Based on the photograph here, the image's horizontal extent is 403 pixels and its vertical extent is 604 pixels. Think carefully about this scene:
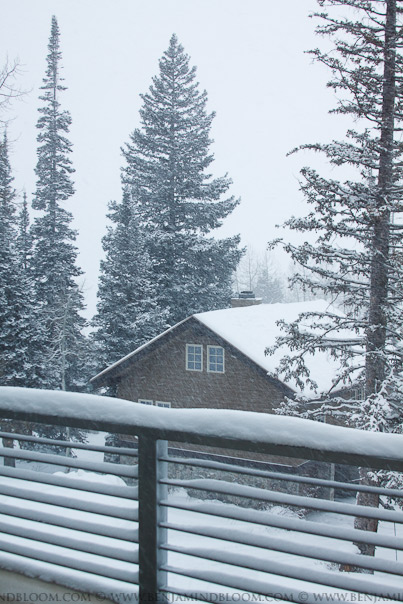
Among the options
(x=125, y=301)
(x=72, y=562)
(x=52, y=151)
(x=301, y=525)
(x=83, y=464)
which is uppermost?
(x=52, y=151)

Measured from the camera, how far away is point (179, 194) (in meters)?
30.8

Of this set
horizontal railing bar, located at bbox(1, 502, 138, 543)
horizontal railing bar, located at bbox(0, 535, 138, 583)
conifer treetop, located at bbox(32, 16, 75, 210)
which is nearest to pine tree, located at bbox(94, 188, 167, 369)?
conifer treetop, located at bbox(32, 16, 75, 210)

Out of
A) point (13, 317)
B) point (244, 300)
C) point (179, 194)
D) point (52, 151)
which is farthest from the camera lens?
point (179, 194)

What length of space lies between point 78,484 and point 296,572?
1009mm

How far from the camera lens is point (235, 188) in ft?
562

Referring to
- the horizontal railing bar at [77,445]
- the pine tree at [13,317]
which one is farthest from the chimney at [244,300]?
the horizontal railing bar at [77,445]

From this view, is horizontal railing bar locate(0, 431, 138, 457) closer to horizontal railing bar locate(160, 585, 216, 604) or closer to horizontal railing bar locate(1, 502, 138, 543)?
horizontal railing bar locate(1, 502, 138, 543)

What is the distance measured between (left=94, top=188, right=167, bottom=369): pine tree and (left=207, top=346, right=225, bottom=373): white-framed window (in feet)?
19.9

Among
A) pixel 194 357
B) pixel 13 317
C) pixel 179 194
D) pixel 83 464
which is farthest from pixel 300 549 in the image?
pixel 179 194

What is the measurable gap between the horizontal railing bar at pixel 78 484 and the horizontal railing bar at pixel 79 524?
135 millimetres

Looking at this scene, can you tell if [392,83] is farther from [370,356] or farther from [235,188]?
[235,188]

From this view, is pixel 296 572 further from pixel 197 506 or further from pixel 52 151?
pixel 52 151

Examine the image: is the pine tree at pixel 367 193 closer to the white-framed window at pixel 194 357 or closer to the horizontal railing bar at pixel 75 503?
the white-framed window at pixel 194 357

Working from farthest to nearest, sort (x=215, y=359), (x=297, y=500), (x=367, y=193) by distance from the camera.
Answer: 1. (x=215, y=359)
2. (x=367, y=193)
3. (x=297, y=500)
